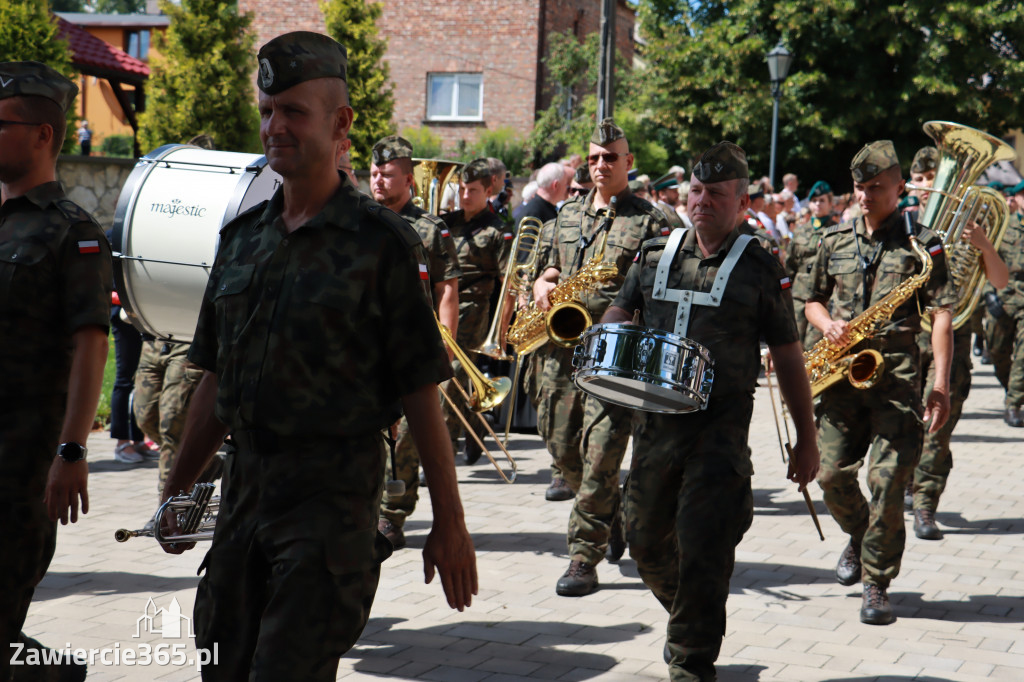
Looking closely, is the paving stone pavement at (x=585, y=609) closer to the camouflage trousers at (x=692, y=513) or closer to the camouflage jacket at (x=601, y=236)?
the camouflage trousers at (x=692, y=513)

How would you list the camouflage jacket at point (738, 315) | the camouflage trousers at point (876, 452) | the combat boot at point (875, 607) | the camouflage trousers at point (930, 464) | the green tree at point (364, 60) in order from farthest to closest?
1. the green tree at point (364, 60)
2. the camouflage trousers at point (930, 464)
3. the camouflage trousers at point (876, 452)
4. the combat boot at point (875, 607)
5. the camouflage jacket at point (738, 315)

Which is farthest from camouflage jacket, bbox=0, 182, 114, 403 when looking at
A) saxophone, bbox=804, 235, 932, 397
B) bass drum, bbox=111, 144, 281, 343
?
saxophone, bbox=804, 235, 932, 397

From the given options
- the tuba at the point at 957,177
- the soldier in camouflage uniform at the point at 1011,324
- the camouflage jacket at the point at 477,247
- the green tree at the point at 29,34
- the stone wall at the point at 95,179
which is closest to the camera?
the tuba at the point at 957,177

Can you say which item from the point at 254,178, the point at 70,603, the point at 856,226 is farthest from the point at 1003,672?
the point at 70,603

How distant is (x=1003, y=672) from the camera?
16.3 ft

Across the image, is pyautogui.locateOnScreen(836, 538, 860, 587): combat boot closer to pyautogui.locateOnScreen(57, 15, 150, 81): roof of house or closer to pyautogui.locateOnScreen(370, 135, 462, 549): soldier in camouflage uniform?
pyautogui.locateOnScreen(370, 135, 462, 549): soldier in camouflage uniform

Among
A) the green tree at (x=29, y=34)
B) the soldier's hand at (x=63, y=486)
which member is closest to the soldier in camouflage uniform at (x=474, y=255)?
the soldier's hand at (x=63, y=486)

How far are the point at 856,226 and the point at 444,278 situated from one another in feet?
7.46

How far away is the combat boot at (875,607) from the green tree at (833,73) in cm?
2343

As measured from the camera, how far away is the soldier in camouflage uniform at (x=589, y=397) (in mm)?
6094

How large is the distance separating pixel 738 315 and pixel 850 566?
242 cm

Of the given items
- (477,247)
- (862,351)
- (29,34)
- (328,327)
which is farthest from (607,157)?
(29,34)

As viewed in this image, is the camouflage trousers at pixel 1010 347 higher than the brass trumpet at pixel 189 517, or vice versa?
the brass trumpet at pixel 189 517

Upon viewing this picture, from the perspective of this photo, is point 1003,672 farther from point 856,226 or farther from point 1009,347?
point 1009,347
